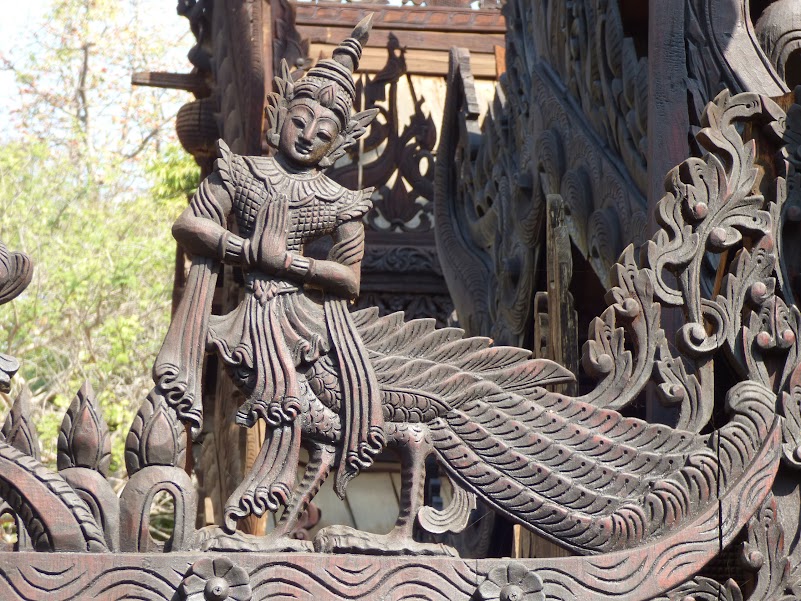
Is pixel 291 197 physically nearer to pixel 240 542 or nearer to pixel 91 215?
pixel 240 542

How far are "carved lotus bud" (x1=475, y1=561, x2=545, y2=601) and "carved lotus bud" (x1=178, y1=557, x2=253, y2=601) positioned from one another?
731 millimetres

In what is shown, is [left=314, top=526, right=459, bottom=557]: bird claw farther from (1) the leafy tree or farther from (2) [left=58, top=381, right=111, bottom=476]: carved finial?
(1) the leafy tree

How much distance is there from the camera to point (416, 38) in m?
12.3

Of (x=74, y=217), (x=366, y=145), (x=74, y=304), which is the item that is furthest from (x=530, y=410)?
(x=74, y=217)

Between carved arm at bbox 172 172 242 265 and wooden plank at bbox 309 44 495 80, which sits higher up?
wooden plank at bbox 309 44 495 80

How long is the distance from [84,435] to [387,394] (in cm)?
97

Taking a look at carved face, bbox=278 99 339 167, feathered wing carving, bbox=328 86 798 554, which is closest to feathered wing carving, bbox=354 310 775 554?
feathered wing carving, bbox=328 86 798 554

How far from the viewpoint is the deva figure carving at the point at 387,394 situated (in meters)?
4.73

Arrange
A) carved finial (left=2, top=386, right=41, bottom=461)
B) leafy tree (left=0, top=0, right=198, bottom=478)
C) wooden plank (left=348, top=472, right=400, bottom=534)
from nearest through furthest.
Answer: carved finial (left=2, top=386, right=41, bottom=461) → wooden plank (left=348, top=472, right=400, bottom=534) → leafy tree (left=0, top=0, right=198, bottom=478)

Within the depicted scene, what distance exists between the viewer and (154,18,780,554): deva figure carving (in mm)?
4727

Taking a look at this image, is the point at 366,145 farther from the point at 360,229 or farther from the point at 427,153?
the point at 360,229

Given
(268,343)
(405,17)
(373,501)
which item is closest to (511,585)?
(268,343)

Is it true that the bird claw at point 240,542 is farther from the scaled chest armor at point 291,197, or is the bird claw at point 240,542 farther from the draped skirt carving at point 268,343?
the scaled chest armor at point 291,197

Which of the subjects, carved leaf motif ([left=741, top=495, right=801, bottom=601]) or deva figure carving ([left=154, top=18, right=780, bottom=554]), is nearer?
deva figure carving ([left=154, top=18, right=780, bottom=554])
